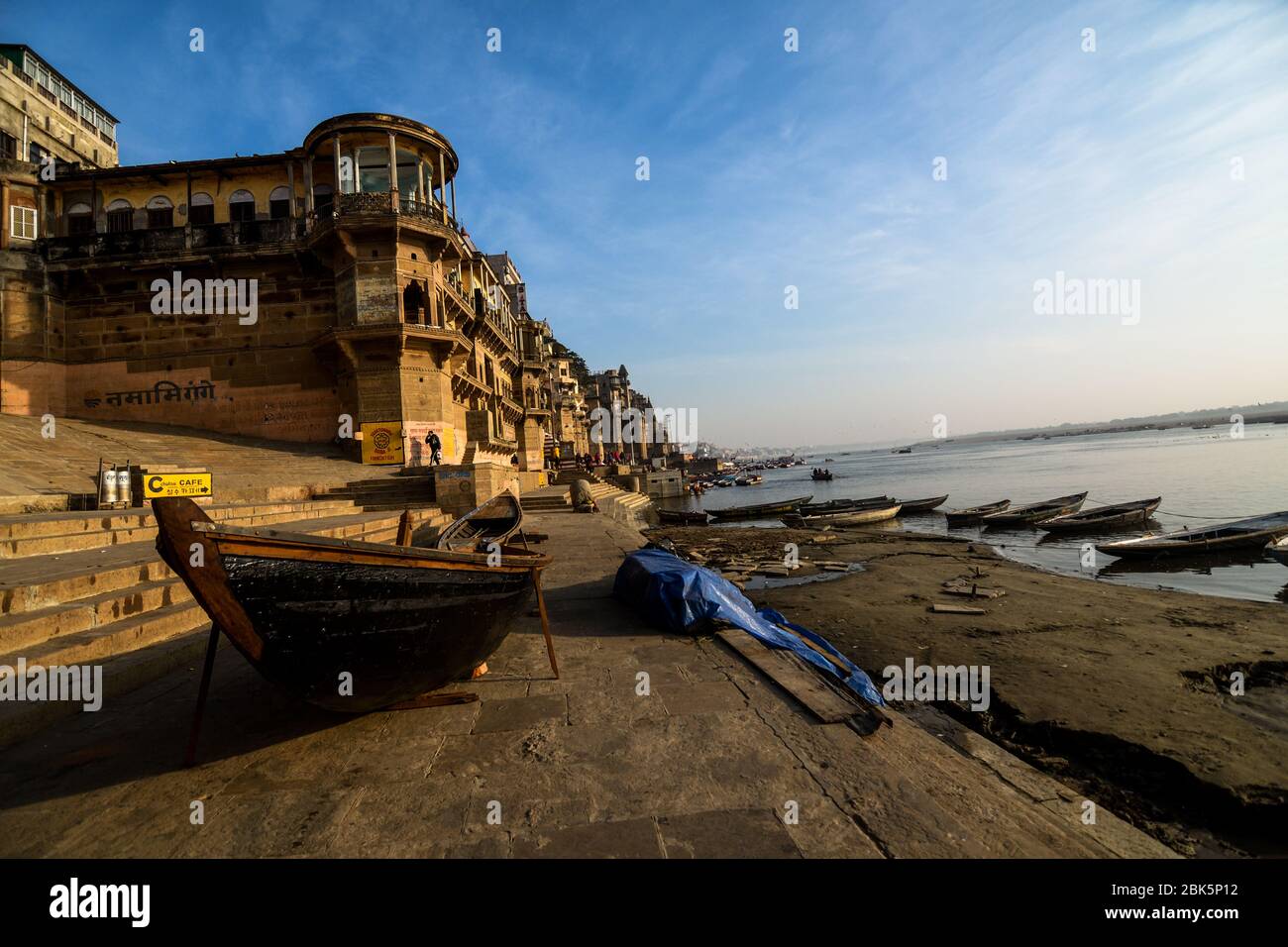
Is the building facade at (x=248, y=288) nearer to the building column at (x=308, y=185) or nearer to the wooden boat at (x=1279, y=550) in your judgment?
the building column at (x=308, y=185)

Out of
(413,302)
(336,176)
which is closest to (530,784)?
(413,302)

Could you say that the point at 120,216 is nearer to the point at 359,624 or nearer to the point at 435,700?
the point at 435,700

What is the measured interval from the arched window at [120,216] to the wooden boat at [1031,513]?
3975 cm

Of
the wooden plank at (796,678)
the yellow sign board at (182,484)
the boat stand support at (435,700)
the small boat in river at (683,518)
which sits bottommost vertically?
the small boat in river at (683,518)

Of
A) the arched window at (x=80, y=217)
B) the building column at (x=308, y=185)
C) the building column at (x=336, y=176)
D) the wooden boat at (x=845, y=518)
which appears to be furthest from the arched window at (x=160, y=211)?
the wooden boat at (x=845, y=518)

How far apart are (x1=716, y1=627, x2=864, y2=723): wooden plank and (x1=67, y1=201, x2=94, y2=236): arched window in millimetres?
30690

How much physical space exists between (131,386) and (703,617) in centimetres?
2678

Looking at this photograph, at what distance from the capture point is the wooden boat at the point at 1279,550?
14.9 meters

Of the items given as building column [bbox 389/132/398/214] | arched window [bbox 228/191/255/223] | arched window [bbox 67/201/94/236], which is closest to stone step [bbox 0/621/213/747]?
building column [bbox 389/132/398/214]

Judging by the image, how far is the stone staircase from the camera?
4008 mm

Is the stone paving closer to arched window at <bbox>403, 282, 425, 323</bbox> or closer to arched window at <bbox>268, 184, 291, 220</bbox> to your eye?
arched window at <bbox>403, 282, 425, 323</bbox>

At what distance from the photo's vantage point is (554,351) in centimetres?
6369
